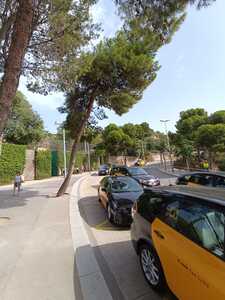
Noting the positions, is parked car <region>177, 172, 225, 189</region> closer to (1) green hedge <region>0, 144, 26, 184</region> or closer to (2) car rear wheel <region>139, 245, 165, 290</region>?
(2) car rear wheel <region>139, 245, 165, 290</region>

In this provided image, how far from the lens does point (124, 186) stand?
29.9 ft

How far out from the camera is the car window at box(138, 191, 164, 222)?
3.93 metres

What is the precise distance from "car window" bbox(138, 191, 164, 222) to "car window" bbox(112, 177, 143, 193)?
13.3ft

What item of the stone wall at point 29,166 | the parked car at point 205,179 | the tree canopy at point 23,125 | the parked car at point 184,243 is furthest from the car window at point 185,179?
the tree canopy at point 23,125

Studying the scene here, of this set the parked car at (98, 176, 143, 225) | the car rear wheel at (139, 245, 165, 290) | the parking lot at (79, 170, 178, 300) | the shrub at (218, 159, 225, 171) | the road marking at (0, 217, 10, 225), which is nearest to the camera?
the car rear wheel at (139, 245, 165, 290)

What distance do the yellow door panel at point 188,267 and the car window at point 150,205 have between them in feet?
1.06

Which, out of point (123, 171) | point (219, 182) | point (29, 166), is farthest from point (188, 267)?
point (29, 166)

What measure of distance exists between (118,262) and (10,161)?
72.4ft

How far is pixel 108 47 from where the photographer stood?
13453 millimetres

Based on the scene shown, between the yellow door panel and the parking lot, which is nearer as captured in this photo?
the yellow door panel

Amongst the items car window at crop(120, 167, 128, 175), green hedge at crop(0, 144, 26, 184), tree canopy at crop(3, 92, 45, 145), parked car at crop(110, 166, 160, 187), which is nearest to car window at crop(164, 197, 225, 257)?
parked car at crop(110, 166, 160, 187)

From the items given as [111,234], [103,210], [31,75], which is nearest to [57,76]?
[31,75]

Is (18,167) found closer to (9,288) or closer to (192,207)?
(9,288)

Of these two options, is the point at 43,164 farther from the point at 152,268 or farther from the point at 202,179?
the point at 152,268
